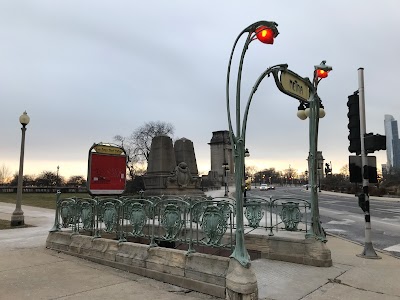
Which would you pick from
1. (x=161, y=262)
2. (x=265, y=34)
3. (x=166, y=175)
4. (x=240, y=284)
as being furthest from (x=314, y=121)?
(x=166, y=175)

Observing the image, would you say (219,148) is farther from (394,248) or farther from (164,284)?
(164,284)

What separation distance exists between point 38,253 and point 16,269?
191 cm

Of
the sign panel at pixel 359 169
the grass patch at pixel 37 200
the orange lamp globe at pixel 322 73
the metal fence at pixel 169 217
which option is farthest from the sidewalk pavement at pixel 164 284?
the grass patch at pixel 37 200

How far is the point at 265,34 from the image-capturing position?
5.64 meters

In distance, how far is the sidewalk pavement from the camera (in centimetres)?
554

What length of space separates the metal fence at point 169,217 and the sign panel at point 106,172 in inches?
26.4

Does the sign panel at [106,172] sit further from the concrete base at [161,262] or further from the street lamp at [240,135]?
the street lamp at [240,135]

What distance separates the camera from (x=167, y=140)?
2300 centimetres

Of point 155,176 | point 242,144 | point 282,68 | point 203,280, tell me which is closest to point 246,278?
point 203,280

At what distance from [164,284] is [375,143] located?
265 inches

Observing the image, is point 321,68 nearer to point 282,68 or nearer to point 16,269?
point 282,68

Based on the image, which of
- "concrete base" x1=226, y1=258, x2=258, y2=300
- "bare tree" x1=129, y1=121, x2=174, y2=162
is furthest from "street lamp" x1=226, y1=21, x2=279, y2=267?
"bare tree" x1=129, y1=121, x2=174, y2=162

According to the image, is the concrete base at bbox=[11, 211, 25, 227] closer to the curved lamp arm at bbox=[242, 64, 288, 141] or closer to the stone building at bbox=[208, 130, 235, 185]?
the curved lamp arm at bbox=[242, 64, 288, 141]

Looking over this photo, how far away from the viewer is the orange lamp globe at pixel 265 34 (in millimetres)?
5623
